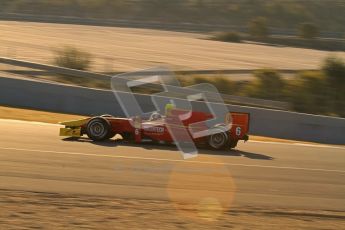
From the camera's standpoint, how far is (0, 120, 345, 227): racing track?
8734 millimetres

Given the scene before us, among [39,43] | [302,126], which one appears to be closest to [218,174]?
[302,126]

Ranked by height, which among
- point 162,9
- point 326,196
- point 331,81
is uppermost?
point 162,9

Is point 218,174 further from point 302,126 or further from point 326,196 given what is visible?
point 302,126

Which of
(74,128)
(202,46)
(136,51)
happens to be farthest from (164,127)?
(202,46)

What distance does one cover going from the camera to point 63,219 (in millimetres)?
6809

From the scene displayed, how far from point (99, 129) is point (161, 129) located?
1.33 m

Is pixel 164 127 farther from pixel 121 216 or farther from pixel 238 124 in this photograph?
pixel 121 216

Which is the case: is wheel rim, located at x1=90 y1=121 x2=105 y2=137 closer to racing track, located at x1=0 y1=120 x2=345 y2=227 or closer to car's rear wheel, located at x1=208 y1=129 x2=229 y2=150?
racing track, located at x1=0 y1=120 x2=345 y2=227

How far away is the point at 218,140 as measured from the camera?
1357 centimetres

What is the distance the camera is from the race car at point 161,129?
1338 cm

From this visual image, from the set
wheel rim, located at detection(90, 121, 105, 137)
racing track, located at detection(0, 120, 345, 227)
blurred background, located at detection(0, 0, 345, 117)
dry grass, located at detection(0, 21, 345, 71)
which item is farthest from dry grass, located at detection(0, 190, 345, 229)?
dry grass, located at detection(0, 21, 345, 71)

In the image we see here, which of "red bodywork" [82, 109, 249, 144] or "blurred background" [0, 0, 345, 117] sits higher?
"blurred background" [0, 0, 345, 117]

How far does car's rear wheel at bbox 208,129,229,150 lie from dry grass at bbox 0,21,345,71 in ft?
59.5

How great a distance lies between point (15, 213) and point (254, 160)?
6.56 metres
